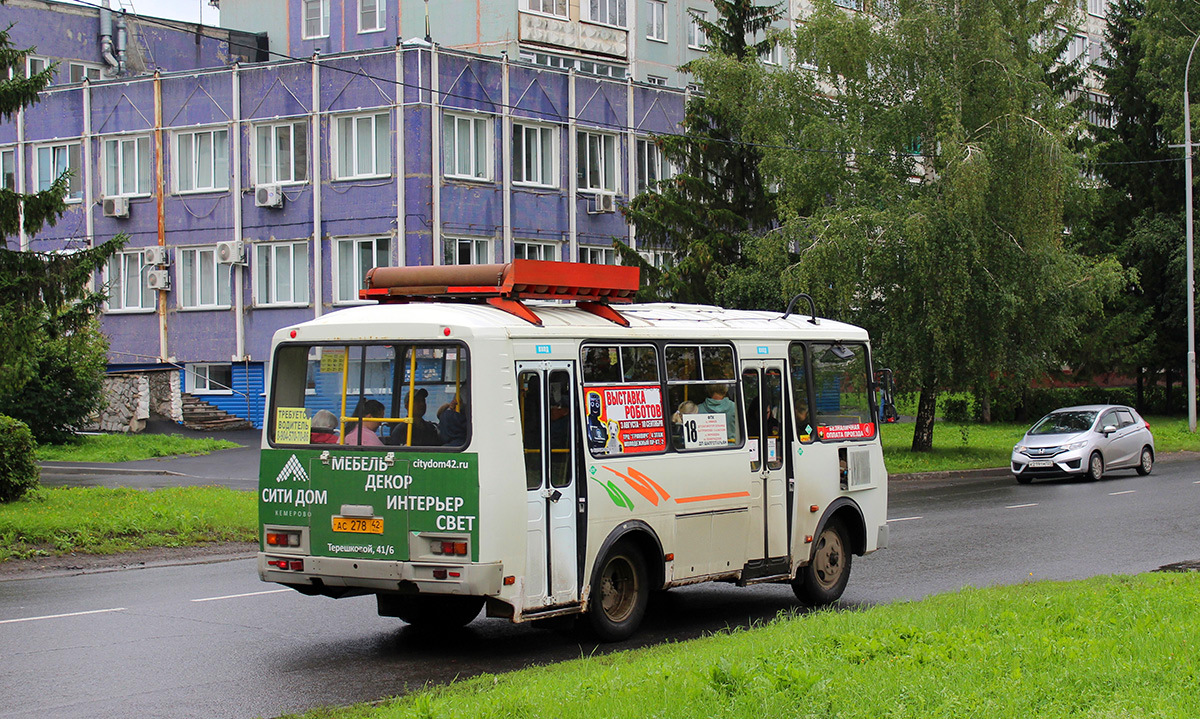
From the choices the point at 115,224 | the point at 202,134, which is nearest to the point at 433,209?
the point at 202,134

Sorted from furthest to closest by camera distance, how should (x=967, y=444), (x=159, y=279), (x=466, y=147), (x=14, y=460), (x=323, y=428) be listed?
(x=159, y=279) → (x=466, y=147) → (x=967, y=444) → (x=14, y=460) → (x=323, y=428)

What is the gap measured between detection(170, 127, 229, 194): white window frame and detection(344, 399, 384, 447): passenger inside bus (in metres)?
31.3

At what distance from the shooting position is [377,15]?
4691cm

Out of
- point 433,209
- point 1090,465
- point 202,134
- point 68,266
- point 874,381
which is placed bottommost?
point 1090,465

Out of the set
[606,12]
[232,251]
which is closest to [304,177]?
[232,251]

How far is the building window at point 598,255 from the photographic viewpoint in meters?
40.3

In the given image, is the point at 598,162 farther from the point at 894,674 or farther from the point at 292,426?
the point at 894,674

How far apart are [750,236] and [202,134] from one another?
57.7ft

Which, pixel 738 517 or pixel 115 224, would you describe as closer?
pixel 738 517

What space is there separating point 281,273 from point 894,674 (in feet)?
109

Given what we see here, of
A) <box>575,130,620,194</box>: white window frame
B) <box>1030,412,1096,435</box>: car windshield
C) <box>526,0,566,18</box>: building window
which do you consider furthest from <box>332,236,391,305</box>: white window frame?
<box>1030,412,1096,435</box>: car windshield

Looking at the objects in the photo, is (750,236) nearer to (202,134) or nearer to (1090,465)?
(1090,465)

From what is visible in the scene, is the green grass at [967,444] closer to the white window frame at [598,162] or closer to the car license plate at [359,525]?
the white window frame at [598,162]

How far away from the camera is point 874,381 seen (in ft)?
43.9
